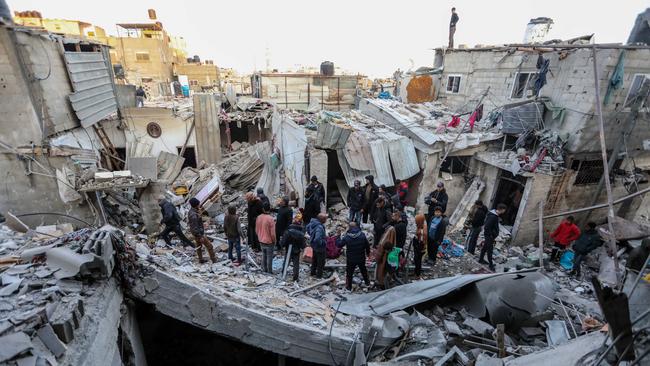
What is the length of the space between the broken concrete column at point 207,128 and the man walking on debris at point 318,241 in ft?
32.8

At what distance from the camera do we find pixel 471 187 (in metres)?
11.6

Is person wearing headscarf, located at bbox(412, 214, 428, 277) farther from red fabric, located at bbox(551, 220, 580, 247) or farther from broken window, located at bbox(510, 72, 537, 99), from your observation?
broken window, located at bbox(510, 72, 537, 99)

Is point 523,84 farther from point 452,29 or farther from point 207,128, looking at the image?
point 207,128

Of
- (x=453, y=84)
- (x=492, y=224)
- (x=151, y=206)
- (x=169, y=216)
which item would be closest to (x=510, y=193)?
(x=492, y=224)

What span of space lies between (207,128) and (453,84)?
12.0 metres

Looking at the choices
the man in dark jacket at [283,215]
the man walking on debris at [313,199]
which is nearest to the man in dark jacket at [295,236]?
the man in dark jacket at [283,215]

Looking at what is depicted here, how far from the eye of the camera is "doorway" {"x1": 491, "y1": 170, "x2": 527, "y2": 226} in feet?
35.4

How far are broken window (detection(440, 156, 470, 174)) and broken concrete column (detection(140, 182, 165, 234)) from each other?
9317 millimetres

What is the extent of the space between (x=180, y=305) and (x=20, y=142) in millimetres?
6446

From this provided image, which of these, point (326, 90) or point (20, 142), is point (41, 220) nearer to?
point (20, 142)

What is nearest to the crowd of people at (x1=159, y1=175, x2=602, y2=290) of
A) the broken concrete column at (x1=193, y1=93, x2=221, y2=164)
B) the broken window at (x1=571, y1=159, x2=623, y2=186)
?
the broken window at (x1=571, y1=159, x2=623, y2=186)

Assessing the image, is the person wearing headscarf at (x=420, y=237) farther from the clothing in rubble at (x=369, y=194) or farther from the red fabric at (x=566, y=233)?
the red fabric at (x=566, y=233)

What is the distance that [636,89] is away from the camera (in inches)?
378

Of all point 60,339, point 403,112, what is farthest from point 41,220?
point 403,112
